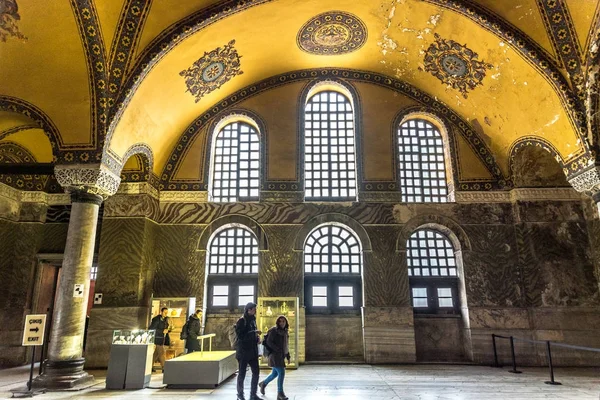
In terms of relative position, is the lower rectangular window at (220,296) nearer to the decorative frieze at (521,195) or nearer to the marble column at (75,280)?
the marble column at (75,280)

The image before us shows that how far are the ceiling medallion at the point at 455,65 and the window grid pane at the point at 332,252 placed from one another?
5282mm

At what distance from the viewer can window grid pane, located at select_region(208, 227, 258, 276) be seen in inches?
478

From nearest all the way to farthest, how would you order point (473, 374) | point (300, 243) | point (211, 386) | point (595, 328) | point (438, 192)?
point (211, 386) → point (473, 374) → point (595, 328) → point (300, 243) → point (438, 192)

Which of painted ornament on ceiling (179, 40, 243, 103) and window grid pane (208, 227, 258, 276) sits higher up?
painted ornament on ceiling (179, 40, 243, 103)

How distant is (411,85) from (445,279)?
20.0 ft

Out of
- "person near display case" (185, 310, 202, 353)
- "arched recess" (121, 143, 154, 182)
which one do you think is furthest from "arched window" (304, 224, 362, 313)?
"arched recess" (121, 143, 154, 182)

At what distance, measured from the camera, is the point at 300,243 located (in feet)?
38.5

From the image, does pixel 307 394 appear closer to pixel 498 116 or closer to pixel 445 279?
pixel 445 279

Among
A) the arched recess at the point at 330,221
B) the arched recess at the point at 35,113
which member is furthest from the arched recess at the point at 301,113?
the arched recess at the point at 35,113

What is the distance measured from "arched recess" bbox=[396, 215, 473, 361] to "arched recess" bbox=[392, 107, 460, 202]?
993 mm

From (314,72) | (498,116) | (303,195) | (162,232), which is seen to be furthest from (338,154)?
(162,232)

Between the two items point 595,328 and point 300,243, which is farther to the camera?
point 300,243

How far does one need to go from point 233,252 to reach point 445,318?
6486 millimetres

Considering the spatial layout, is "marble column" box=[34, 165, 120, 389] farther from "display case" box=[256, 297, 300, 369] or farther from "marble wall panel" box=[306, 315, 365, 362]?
"marble wall panel" box=[306, 315, 365, 362]
